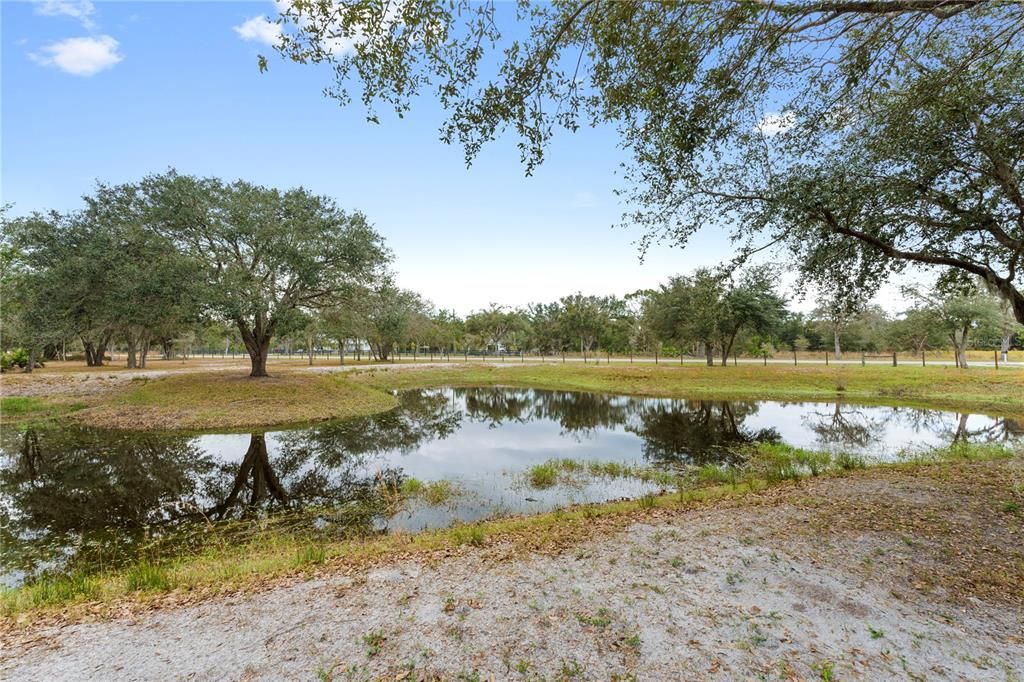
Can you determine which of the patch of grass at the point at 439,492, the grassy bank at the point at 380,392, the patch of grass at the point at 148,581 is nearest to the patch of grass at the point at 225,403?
the grassy bank at the point at 380,392

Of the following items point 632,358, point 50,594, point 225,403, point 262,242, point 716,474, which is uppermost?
point 262,242

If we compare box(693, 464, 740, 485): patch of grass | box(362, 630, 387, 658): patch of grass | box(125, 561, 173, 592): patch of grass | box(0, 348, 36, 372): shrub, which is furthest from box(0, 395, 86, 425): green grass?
box(693, 464, 740, 485): patch of grass

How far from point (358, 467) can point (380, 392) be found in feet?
55.6

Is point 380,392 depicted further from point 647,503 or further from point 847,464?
point 847,464

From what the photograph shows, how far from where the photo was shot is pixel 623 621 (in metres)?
4.11

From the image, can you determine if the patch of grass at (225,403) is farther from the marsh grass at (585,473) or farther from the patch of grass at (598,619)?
the patch of grass at (598,619)

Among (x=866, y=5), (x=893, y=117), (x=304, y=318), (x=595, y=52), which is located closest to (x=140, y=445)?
(x=304, y=318)

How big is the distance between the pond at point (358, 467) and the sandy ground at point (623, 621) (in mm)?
3507

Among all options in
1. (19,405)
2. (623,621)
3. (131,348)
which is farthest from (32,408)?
(623,621)

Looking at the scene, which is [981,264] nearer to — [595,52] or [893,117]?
[893,117]

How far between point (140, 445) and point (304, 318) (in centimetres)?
1072

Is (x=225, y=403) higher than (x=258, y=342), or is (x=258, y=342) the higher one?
(x=258, y=342)

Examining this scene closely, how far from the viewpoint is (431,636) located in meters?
3.93

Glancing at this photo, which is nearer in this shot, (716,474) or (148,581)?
(148,581)
